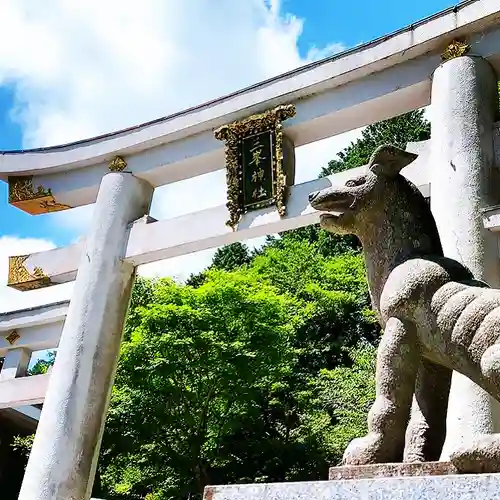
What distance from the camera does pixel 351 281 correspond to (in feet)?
57.6

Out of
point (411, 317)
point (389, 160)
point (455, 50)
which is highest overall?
point (455, 50)

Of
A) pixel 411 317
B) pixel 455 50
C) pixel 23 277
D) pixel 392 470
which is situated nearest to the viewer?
pixel 392 470

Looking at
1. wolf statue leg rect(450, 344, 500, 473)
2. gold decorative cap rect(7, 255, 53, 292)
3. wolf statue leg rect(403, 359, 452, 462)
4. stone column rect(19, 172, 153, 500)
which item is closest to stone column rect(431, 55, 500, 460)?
wolf statue leg rect(403, 359, 452, 462)

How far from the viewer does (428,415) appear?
257 cm

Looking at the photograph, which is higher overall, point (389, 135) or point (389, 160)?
point (389, 135)

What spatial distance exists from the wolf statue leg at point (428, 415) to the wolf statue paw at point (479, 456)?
345mm

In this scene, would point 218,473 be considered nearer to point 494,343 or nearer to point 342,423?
point 342,423

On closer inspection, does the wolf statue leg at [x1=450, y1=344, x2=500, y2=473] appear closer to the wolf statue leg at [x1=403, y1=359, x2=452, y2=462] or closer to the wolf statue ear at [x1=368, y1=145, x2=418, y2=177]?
the wolf statue leg at [x1=403, y1=359, x2=452, y2=462]

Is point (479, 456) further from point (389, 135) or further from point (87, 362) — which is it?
point (389, 135)

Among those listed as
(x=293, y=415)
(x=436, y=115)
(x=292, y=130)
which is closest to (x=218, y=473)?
(x=293, y=415)

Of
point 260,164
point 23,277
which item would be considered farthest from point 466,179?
point 23,277

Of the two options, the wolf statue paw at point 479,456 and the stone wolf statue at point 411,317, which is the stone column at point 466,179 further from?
the wolf statue paw at point 479,456

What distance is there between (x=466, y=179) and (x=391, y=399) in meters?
3.48

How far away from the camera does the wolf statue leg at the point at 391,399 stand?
2398mm
